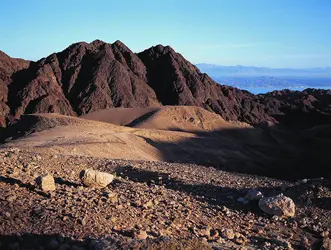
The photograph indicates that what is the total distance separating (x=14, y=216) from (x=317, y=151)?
3612 centimetres

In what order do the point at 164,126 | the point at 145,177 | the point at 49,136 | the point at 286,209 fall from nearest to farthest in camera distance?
1. the point at 286,209
2. the point at 145,177
3. the point at 49,136
4. the point at 164,126

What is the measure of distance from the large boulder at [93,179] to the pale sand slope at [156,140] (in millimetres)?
8155

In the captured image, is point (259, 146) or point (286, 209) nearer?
point (286, 209)

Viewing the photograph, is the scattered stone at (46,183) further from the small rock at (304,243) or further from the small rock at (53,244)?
the small rock at (304,243)

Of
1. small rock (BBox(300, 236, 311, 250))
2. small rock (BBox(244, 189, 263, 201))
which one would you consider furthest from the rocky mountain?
small rock (BBox(300, 236, 311, 250))

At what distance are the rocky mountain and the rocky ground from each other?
1403 inches

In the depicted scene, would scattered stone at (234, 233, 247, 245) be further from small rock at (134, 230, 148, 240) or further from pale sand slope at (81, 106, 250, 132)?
pale sand slope at (81, 106, 250, 132)

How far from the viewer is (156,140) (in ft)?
86.9

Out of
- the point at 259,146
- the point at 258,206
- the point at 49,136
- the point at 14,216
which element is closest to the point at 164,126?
the point at 259,146

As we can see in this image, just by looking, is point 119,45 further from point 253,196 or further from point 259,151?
point 253,196

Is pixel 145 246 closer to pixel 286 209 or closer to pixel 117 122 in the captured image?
pixel 286 209

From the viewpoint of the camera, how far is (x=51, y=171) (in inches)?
305

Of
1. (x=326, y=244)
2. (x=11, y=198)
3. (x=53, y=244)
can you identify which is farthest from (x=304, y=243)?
(x=11, y=198)

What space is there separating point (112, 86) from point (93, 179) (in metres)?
42.0
